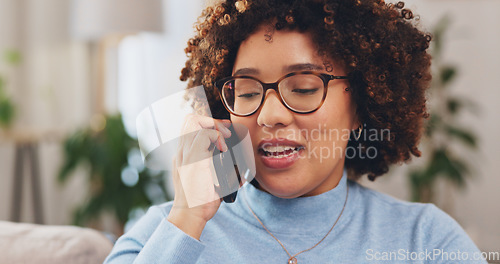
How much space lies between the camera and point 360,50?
1062 millimetres

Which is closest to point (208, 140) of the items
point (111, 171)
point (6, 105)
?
point (111, 171)

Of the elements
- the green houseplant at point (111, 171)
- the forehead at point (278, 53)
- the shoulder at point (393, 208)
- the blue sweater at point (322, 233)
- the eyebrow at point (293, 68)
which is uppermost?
the forehead at point (278, 53)

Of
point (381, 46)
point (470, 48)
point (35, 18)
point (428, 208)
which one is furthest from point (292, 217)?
point (35, 18)

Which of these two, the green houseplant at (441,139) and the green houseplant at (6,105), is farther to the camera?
the green houseplant at (441,139)

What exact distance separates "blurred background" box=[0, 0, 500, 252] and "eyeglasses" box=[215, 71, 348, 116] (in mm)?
1815

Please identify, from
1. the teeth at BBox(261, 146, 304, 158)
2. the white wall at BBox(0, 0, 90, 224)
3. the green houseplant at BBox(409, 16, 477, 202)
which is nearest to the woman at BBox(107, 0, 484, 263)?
the teeth at BBox(261, 146, 304, 158)

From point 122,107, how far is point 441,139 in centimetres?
222

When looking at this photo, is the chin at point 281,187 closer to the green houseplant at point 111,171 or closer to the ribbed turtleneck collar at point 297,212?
the ribbed turtleneck collar at point 297,212

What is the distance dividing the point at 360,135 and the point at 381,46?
25cm

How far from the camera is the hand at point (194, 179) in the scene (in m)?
0.96

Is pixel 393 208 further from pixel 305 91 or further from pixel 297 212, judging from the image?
pixel 305 91

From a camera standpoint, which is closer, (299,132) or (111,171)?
(299,132)

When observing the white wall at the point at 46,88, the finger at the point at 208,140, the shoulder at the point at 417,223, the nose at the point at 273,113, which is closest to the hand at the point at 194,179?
the finger at the point at 208,140

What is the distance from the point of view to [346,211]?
3.75ft
